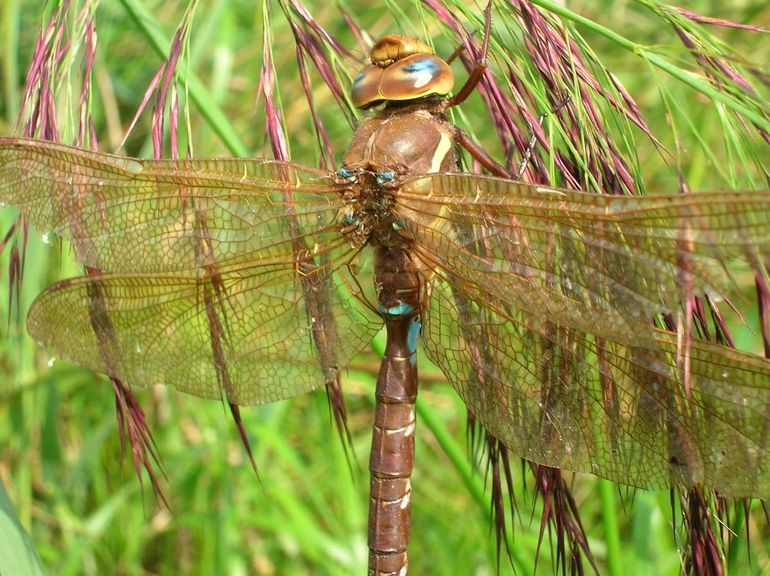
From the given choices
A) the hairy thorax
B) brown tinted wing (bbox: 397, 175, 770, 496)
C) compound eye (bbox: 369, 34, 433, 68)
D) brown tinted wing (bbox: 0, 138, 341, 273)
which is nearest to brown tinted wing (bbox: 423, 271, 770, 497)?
brown tinted wing (bbox: 397, 175, 770, 496)

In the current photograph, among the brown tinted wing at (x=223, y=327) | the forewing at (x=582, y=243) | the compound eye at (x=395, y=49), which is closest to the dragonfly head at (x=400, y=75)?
the compound eye at (x=395, y=49)

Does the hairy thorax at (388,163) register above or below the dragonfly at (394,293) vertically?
above

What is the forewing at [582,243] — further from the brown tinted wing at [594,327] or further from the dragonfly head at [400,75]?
the dragonfly head at [400,75]

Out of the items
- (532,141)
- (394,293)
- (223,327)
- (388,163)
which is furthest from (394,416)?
(532,141)

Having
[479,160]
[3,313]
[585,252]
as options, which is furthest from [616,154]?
[3,313]

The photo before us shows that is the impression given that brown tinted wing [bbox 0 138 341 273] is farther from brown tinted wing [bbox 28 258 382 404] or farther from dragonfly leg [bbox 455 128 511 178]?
dragonfly leg [bbox 455 128 511 178]
